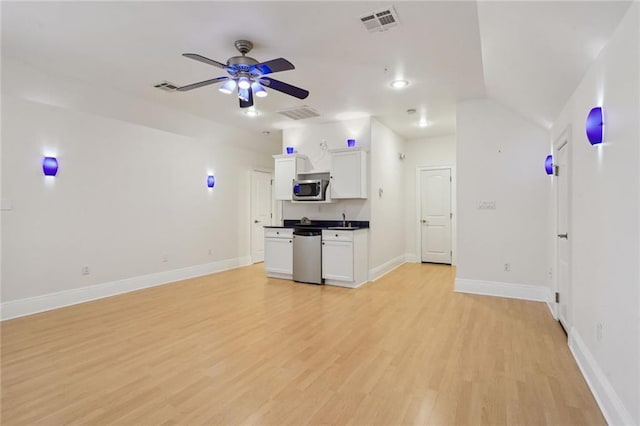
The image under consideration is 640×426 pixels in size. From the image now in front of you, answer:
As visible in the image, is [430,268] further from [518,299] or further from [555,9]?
[555,9]

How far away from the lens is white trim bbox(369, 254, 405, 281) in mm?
5691

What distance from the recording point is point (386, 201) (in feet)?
21.0

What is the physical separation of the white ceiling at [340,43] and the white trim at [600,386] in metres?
2.18

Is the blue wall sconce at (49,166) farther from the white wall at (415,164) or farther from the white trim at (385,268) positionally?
the white wall at (415,164)

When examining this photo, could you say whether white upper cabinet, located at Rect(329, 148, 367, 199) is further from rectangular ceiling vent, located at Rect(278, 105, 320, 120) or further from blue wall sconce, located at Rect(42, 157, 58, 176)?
blue wall sconce, located at Rect(42, 157, 58, 176)

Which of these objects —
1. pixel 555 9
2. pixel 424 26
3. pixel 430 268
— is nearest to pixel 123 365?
pixel 424 26

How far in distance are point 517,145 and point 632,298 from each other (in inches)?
134

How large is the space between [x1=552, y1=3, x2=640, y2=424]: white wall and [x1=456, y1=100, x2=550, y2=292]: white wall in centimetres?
185

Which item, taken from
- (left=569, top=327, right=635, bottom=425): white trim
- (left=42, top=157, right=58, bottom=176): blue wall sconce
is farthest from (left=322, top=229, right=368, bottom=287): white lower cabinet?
(left=42, top=157, right=58, bottom=176): blue wall sconce

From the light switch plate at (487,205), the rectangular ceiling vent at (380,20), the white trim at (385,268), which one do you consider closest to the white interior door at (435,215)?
the white trim at (385,268)

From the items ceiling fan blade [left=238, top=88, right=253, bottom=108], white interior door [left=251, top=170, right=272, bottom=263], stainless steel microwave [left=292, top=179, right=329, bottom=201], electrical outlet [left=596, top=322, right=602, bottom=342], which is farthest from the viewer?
white interior door [left=251, top=170, right=272, bottom=263]

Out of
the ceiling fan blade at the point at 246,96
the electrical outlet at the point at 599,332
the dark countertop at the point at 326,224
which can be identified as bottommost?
the electrical outlet at the point at 599,332

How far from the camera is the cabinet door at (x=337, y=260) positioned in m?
5.18

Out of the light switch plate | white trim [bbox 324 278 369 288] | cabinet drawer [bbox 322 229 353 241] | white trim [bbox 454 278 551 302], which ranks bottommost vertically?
white trim [bbox 324 278 369 288]
